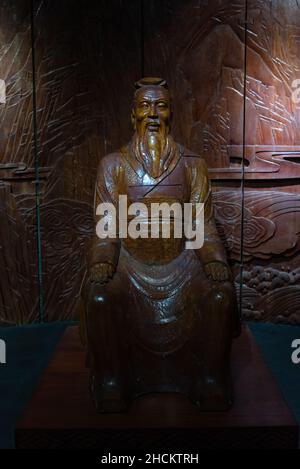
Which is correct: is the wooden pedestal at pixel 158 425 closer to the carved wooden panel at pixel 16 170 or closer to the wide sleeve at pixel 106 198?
the wide sleeve at pixel 106 198

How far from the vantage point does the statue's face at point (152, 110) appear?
125 inches

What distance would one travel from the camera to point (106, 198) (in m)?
3.27

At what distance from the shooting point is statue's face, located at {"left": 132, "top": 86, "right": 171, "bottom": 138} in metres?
3.18

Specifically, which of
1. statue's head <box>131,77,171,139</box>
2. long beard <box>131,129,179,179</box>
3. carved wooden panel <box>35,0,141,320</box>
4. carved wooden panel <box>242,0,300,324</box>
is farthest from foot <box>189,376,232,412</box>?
carved wooden panel <box>35,0,141,320</box>

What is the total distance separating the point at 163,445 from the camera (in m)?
2.58

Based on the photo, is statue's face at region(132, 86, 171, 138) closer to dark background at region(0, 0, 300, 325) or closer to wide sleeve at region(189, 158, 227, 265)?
wide sleeve at region(189, 158, 227, 265)

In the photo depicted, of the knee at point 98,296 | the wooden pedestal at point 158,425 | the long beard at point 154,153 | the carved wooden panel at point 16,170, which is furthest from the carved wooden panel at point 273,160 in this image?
the knee at point 98,296

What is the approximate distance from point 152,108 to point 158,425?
81.1 inches

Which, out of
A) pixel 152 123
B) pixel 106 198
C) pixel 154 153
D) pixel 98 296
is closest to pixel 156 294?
pixel 98 296

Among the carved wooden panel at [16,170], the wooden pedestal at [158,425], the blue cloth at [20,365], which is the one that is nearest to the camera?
the wooden pedestal at [158,425]

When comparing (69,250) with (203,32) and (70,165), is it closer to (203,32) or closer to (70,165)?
(70,165)

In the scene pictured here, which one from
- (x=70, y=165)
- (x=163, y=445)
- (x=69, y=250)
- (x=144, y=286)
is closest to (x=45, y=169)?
(x=70, y=165)

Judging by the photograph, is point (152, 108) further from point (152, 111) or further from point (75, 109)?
point (75, 109)

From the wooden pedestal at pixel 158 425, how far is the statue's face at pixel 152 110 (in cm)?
183
